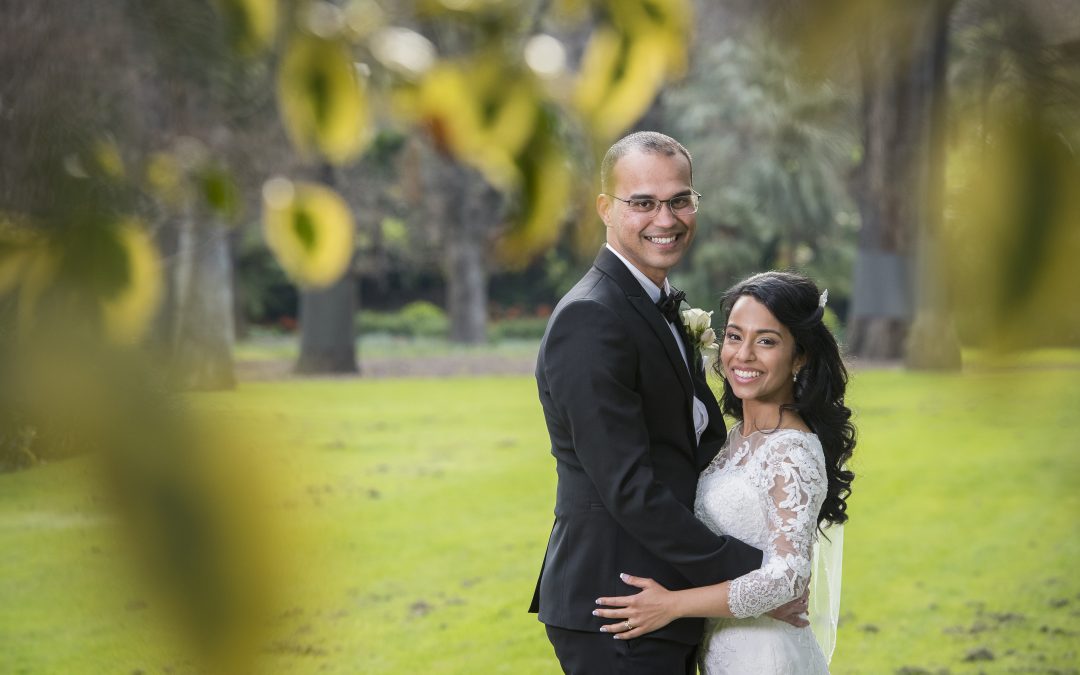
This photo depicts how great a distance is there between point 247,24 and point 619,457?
1.87 m

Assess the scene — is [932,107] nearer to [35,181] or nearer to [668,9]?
[668,9]

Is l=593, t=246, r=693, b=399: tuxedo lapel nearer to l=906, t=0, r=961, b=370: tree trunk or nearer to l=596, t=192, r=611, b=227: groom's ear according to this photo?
l=596, t=192, r=611, b=227: groom's ear

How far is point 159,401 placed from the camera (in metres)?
0.46

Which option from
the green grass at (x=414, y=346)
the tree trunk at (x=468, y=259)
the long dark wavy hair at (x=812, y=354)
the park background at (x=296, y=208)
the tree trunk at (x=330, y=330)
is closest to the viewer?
the park background at (x=296, y=208)

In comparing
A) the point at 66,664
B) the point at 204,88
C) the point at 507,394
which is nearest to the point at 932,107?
the point at 204,88

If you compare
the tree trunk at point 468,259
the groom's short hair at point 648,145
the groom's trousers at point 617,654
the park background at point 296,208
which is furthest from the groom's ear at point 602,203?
the tree trunk at point 468,259

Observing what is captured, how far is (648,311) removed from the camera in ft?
8.46

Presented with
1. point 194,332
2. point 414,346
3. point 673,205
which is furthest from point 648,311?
point 414,346

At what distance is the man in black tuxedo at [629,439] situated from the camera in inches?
94.9

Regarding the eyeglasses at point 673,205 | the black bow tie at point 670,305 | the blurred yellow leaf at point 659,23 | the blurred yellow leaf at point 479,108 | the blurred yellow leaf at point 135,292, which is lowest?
the black bow tie at point 670,305

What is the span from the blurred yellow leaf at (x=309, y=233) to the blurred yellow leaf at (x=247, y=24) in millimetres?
85

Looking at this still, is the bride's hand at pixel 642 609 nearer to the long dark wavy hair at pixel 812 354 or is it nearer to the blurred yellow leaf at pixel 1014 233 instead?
the long dark wavy hair at pixel 812 354

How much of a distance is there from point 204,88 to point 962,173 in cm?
34

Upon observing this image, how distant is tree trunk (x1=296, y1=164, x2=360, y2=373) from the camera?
16.8 metres
